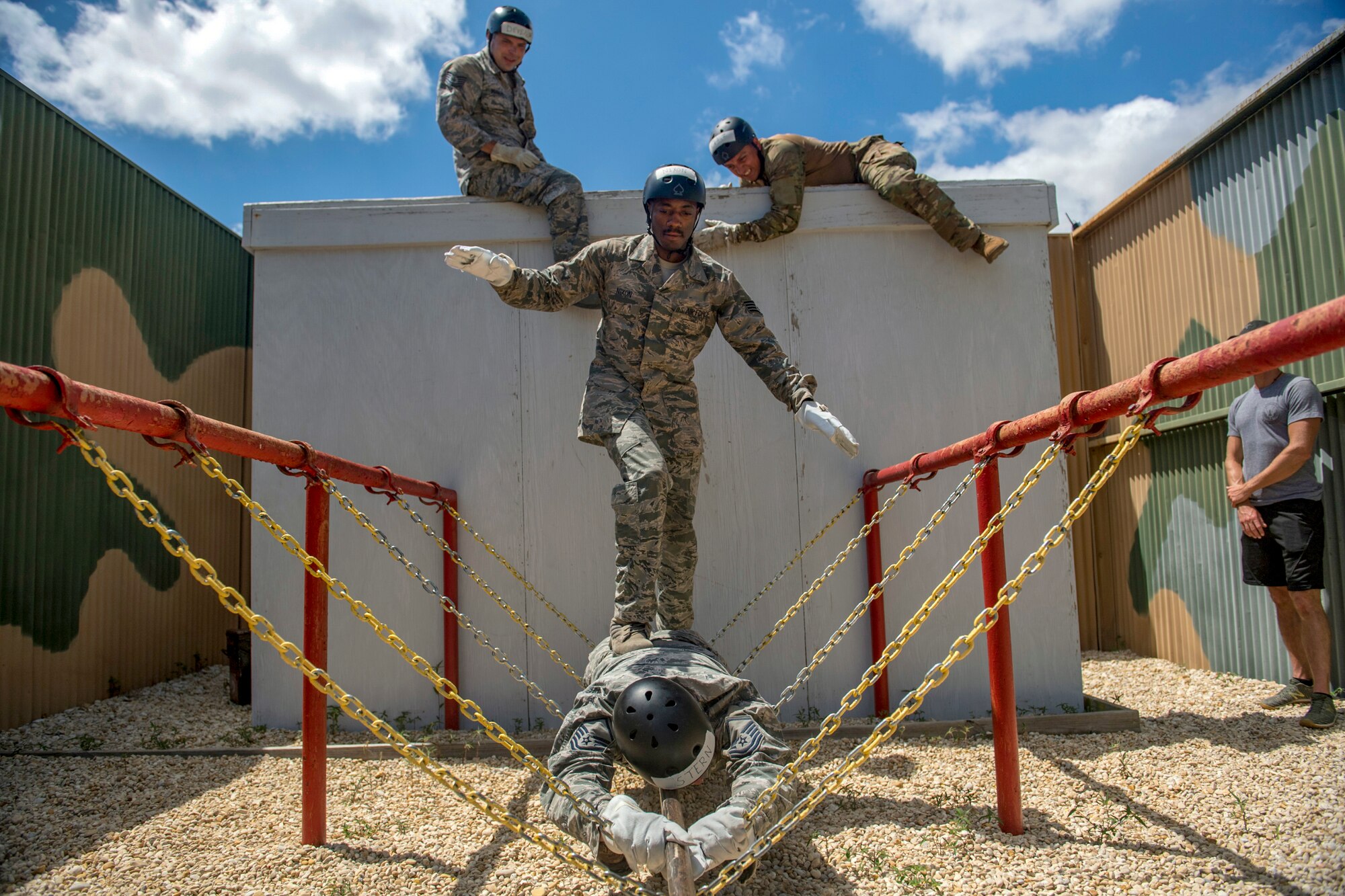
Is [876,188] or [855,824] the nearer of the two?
[855,824]

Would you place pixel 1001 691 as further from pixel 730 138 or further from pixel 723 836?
pixel 730 138

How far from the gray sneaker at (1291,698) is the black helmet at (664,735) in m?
3.53

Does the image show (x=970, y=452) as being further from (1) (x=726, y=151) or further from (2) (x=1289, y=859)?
(1) (x=726, y=151)

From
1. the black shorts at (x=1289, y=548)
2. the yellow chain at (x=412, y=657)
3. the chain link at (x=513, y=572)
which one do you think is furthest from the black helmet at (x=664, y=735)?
the black shorts at (x=1289, y=548)

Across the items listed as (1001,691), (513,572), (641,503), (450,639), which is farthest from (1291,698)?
(450,639)

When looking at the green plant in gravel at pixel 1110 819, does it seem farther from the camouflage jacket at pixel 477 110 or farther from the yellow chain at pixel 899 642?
the camouflage jacket at pixel 477 110

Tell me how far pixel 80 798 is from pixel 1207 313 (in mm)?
7062

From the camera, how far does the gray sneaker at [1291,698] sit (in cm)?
418

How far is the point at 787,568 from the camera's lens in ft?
14.0

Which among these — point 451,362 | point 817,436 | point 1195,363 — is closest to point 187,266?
point 451,362

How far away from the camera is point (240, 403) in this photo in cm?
713

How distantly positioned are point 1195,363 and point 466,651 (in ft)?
12.5

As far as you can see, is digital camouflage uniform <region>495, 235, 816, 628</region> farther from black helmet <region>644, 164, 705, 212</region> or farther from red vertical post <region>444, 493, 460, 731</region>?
red vertical post <region>444, 493, 460, 731</region>

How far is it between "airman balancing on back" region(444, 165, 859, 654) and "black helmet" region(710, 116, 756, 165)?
4.41 feet
